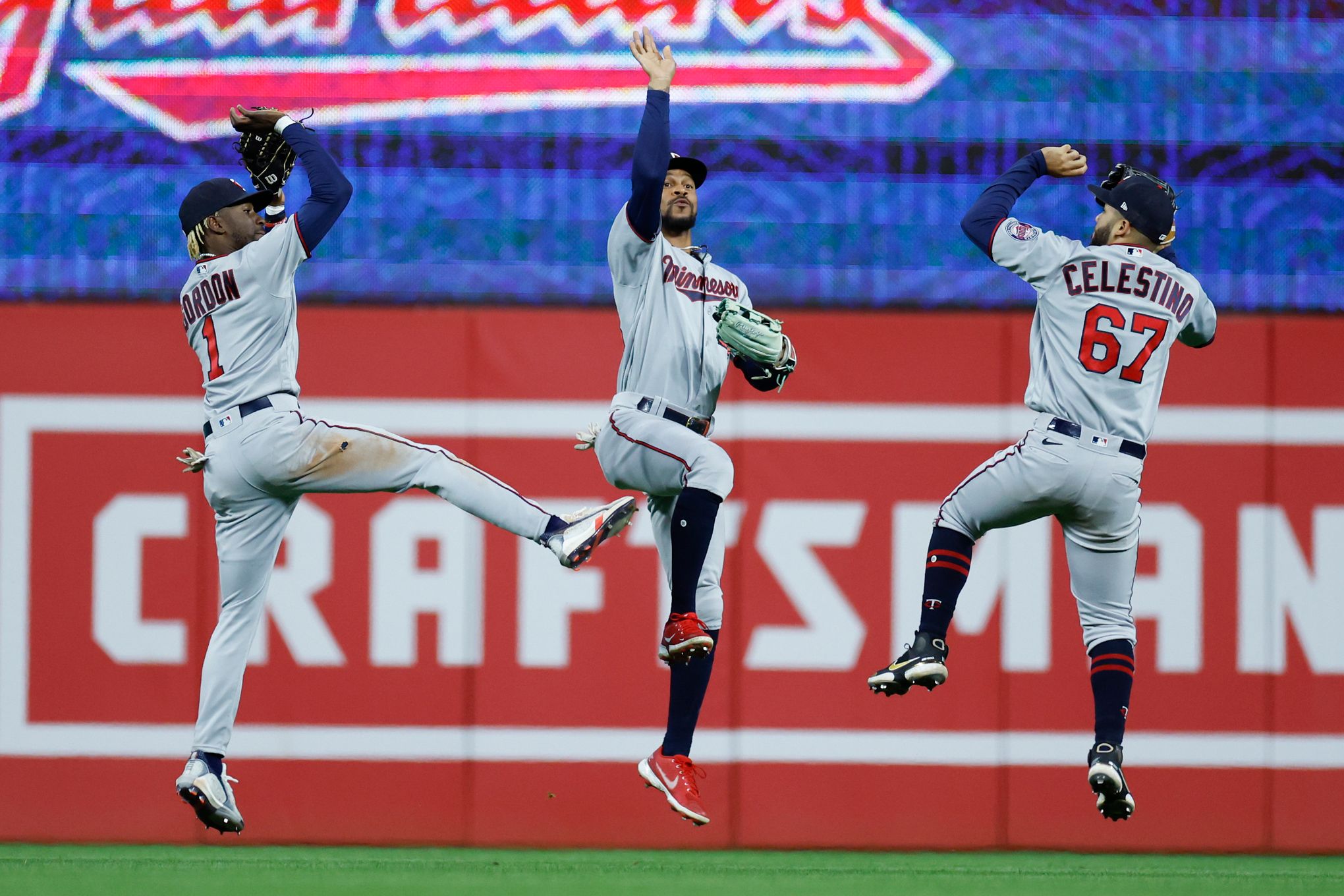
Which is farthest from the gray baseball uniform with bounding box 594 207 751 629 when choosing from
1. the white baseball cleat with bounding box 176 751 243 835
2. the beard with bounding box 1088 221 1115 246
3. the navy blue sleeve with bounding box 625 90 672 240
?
the white baseball cleat with bounding box 176 751 243 835

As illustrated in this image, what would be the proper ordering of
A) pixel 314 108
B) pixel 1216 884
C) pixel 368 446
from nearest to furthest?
pixel 368 446 → pixel 1216 884 → pixel 314 108

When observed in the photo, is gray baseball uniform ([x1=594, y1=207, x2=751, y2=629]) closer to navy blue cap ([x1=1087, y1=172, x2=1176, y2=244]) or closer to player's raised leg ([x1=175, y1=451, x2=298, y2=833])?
player's raised leg ([x1=175, y1=451, x2=298, y2=833])

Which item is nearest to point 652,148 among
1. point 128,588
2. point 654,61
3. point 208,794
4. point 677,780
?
point 654,61

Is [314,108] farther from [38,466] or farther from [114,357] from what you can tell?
[38,466]

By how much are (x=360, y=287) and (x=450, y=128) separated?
0.82m

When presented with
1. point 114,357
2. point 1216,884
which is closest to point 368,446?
point 114,357

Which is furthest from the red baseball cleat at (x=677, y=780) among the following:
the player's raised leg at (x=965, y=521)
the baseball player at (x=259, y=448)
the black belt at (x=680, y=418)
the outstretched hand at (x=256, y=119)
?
the outstretched hand at (x=256, y=119)

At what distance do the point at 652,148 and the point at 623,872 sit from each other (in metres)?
3.30

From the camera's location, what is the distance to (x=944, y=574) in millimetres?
4668

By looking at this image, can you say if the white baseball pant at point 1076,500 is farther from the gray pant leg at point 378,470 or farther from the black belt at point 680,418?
the gray pant leg at point 378,470

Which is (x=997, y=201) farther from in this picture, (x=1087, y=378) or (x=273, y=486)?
(x=273, y=486)

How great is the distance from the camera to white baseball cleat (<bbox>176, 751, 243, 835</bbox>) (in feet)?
15.7

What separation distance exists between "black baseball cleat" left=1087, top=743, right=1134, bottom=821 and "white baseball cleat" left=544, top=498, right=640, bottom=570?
1.55m

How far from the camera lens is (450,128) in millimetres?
6926
